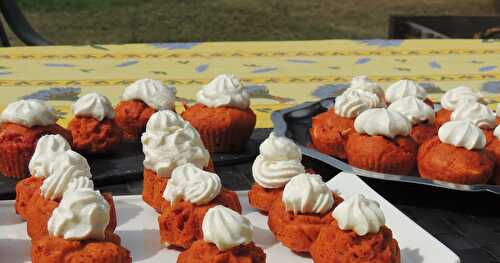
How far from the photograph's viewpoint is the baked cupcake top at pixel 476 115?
1.97m

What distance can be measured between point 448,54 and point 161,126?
171 centimetres

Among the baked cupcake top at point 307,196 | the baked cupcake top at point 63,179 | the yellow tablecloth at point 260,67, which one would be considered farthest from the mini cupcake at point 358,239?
the yellow tablecloth at point 260,67

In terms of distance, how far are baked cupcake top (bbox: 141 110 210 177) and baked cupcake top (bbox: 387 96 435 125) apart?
0.53 metres

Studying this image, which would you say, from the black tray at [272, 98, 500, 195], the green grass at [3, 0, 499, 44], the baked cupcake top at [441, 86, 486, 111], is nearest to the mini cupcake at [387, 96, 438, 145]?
the baked cupcake top at [441, 86, 486, 111]

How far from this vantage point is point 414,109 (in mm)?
2031

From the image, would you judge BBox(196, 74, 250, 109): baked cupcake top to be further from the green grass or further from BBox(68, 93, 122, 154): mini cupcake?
the green grass

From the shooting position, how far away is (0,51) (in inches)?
121

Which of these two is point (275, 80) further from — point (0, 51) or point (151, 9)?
point (151, 9)

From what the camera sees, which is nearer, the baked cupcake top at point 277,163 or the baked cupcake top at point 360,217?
the baked cupcake top at point 360,217

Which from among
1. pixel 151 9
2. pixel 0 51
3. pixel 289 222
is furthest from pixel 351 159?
pixel 151 9

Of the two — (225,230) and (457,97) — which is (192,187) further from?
(457,97)

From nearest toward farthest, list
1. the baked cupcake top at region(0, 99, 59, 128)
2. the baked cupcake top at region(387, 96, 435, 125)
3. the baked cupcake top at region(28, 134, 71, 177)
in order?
the baked cupcake top at region(28, 134, 71, 177)
the baked cupcake top at region(0, 99, 59, 128)
the baked cupcake top at region(387, 96, 435, 125)

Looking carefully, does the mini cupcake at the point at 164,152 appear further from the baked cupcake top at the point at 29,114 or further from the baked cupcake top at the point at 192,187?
the baked cupcake top at the point at 29,114

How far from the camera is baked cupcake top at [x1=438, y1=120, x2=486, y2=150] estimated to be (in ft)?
5.95
